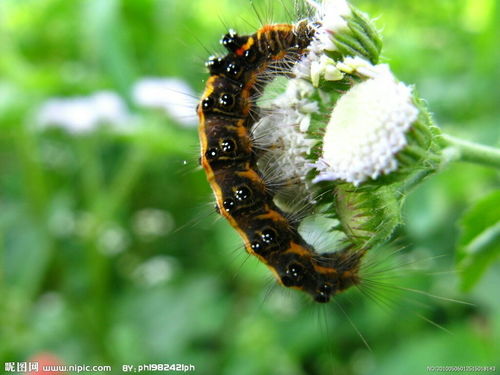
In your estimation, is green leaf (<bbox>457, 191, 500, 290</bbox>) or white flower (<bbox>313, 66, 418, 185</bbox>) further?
green leaf (<bbox>457, 191, 500, 290</bbox>)

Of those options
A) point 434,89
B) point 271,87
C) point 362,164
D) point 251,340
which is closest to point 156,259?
point 251,340

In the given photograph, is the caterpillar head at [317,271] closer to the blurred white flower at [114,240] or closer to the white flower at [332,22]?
the white flower at [332,22]

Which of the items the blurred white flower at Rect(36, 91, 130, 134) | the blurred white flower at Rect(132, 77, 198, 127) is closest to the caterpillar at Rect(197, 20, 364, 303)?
the blurred white flower at Rect(132, 77, 198, 127)

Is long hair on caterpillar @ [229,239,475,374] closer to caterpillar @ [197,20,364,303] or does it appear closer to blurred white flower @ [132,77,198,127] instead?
caterpillar @ [197,20,364,303]

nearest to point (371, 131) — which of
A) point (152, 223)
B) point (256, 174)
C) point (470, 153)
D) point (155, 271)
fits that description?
point (470, 153)

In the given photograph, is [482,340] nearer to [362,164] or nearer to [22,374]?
[362,164]

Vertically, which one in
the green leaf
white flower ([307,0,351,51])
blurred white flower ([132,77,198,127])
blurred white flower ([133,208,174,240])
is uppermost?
blurred white flower ([132,77,198,127])

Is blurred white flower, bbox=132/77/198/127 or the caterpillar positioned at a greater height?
blurred white flower, bbox=132/77/198/127
